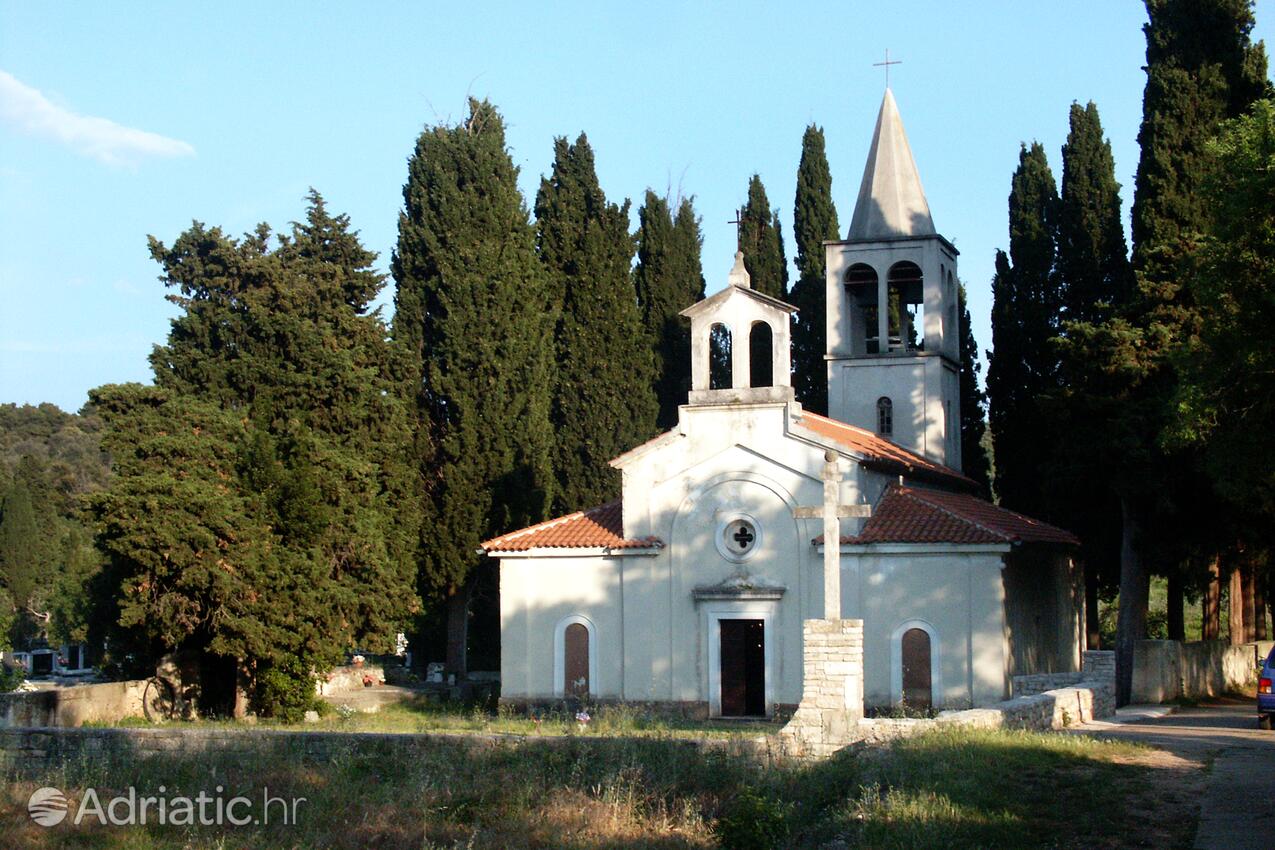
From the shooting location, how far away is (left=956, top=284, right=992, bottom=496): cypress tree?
132ft

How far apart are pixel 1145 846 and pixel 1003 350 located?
28.3 metres

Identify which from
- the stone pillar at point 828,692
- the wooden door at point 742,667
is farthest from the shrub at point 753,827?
the wooden door at point 742,667

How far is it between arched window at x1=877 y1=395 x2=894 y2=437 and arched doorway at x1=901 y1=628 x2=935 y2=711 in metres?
8.92

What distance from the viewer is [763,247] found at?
44.5 metres

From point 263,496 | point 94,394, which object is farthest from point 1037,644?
point 94,394

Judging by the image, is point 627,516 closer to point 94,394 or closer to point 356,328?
point 356,328

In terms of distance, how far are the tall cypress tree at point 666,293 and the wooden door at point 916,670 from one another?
1547cm

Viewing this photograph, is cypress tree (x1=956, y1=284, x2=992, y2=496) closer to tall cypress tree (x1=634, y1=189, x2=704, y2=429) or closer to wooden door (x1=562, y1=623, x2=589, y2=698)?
tall cypress tree (x1=634, y1=189, x2=704, y2=429)

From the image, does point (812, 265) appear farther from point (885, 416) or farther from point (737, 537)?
point (737, 537)

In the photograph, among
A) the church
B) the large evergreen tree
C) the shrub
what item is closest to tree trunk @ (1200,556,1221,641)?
the church

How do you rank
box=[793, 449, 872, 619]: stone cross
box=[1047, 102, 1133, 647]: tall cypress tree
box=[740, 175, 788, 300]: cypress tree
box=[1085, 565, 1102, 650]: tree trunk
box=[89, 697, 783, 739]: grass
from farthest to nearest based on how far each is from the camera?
box=[740, 175, 788, 300]: cypress tree < box=[1085, 565, 1102, 650]: tree trunk < box=[1047, 102, 1133, 647]: tall cypress tree < box=[89, 697, 783, 739]: grass < box=[793, 449, 872, 619]: stone cross

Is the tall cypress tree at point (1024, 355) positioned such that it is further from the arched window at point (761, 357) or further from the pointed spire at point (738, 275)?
the pointed spire at point (738, 275)

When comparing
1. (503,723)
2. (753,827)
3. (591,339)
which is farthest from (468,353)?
(753,827)

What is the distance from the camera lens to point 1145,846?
12.2 metres
